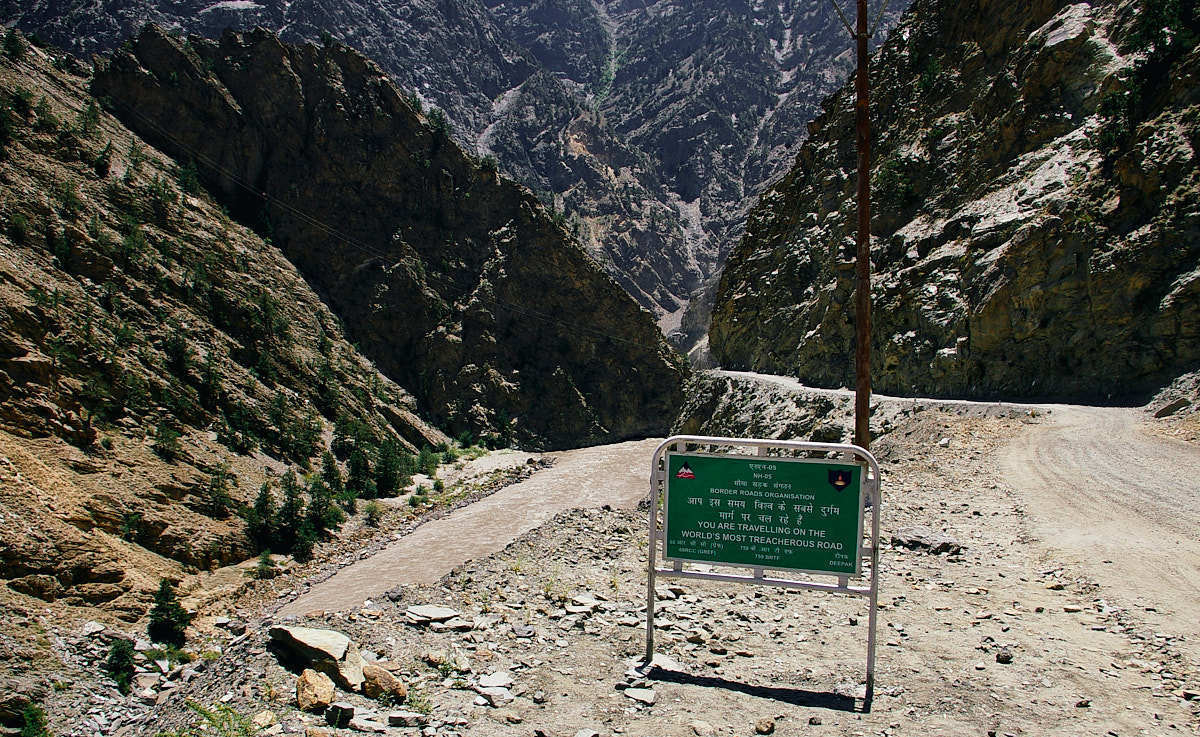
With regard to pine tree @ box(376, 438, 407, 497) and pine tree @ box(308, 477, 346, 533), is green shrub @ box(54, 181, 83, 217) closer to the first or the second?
pine tree @ box(308, 477, 346, 533)

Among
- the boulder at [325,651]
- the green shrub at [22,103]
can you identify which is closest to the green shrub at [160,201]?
the green shrub at [22,103]

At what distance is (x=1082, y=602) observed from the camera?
7430mm

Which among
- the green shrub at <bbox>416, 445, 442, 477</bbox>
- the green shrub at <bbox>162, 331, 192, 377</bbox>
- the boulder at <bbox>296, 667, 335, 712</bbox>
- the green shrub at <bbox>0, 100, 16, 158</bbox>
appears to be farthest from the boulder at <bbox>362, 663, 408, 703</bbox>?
the green shrub at <bbox>0, 100, 16, 158</bbox>

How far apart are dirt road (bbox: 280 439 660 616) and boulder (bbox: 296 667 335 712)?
6180 millimetres

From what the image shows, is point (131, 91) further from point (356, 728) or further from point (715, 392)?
point (356, 728)

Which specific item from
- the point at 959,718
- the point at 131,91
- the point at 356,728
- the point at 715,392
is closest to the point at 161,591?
the point at 356,728

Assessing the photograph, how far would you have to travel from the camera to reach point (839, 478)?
5773 mm

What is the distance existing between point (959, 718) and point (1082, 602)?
354 centimetres

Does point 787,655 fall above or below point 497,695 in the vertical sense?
above

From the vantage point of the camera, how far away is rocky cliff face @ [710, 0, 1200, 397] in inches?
808

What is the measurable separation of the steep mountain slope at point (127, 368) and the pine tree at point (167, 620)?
2.56 ft

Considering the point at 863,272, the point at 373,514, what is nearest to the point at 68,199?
the point at 373,514

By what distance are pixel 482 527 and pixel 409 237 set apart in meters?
42.2

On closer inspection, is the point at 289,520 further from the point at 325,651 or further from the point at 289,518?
the point at 325,651
